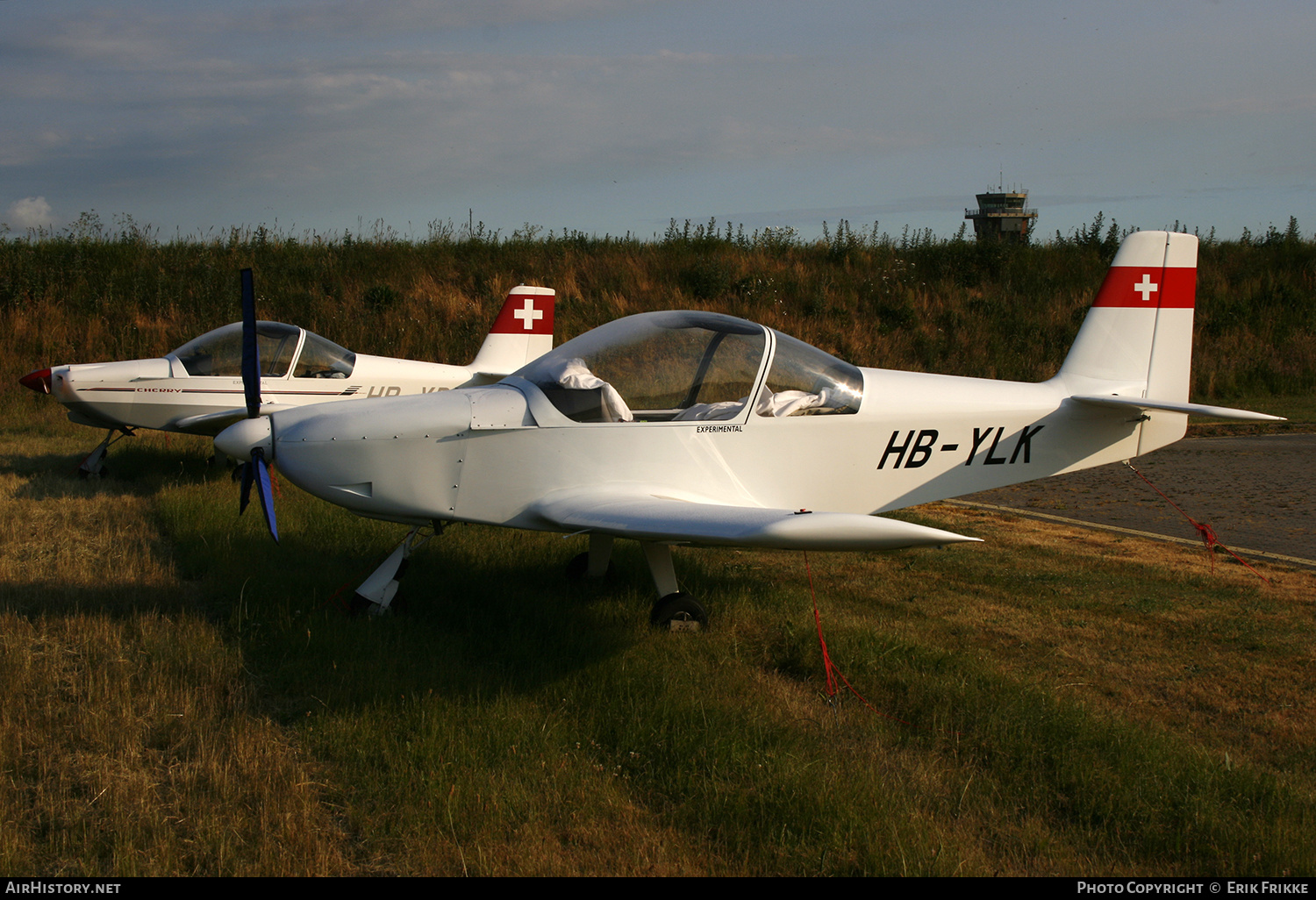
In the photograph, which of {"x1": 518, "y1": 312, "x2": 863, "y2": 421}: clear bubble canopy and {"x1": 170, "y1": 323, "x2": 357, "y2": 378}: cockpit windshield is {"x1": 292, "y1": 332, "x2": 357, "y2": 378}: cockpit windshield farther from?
{"x1": 518, "y1": 312, "x2": 863, "y2": 421}: clear bubble canopy

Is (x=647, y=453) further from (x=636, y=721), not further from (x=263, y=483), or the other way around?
(x=263, y=483)

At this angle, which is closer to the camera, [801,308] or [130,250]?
[130,250]

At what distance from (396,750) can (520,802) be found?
0.62m

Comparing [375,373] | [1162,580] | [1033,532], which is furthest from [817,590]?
[375,373]

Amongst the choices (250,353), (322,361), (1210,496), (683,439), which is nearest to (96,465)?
(322,361)

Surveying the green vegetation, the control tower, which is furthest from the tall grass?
the green vegetation

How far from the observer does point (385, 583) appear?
16.4ft

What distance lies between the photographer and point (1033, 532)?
777 centimetres

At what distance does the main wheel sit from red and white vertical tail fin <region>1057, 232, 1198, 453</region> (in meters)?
3.14

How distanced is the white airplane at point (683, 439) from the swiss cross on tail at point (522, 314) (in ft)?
25.1

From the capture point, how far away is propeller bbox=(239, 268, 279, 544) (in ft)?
14.4

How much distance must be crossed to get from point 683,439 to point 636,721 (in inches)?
64.7

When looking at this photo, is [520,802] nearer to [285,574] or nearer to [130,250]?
[285,574]

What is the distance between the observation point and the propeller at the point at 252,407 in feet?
14.4
